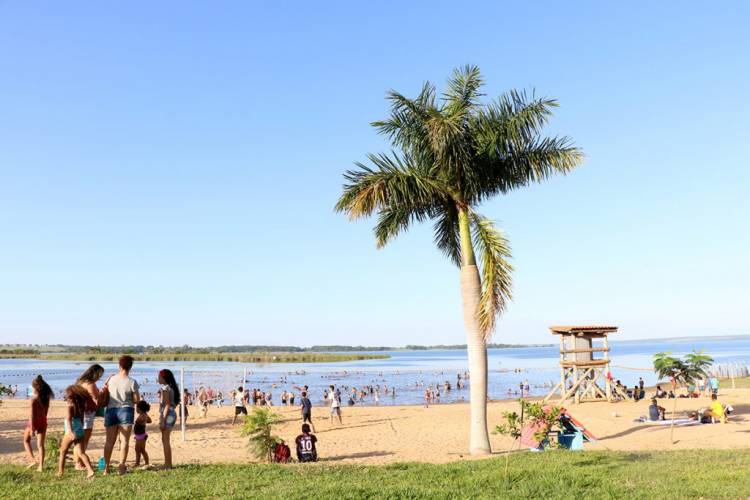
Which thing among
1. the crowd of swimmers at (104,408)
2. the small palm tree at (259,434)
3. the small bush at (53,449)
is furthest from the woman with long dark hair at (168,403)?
the small bush at (53,449)

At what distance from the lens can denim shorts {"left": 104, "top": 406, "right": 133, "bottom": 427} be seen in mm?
9266

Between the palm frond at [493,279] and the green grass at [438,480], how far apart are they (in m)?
2.65

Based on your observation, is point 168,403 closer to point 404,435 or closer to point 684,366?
point 404,435

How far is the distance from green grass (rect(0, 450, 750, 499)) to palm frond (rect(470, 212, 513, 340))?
2655mm

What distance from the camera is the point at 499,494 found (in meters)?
7.47

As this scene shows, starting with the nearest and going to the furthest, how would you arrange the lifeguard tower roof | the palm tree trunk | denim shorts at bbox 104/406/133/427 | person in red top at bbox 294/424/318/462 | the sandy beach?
denim shorts at bbox 104/406/133/427
the palm tree trunk
person in red top at bbox 294/424/318/462
the sandy beach
the lifeguard tower roof

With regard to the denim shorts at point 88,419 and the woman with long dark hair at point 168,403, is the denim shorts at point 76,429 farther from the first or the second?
the woman with long dark hair at point 168,403

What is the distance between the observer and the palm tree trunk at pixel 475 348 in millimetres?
12227

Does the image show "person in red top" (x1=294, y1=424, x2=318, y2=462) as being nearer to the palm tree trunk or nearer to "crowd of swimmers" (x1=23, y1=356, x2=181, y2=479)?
"crowd of swimmers" (x1=23, y1=356, x2=181, y2=479)

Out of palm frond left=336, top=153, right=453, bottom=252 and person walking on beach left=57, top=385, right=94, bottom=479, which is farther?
palm frond left=336, top=153, right=453, bottom=252

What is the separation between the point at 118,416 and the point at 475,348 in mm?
6663

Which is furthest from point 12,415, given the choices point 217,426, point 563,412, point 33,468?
point 563,412

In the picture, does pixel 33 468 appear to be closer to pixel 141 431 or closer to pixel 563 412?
pixel 141 431

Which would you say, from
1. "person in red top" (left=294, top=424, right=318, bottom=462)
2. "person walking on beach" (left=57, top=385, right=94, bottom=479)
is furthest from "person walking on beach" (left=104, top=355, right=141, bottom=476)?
"person in red top" (left=294, top=424, right=318, bottom=462)
